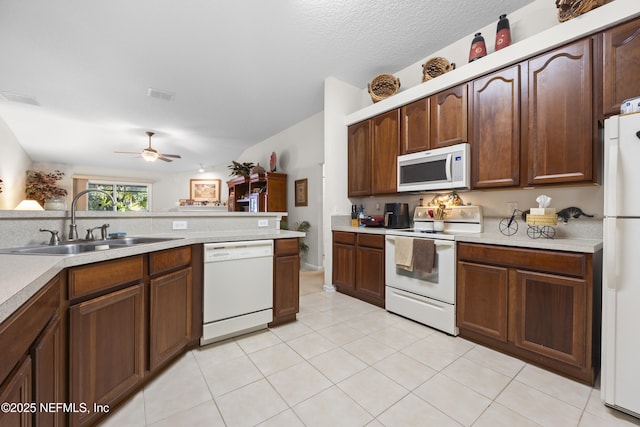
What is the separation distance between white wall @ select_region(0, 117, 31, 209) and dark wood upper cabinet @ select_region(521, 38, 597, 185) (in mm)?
7766

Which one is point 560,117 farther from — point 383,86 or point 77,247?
point 77,247

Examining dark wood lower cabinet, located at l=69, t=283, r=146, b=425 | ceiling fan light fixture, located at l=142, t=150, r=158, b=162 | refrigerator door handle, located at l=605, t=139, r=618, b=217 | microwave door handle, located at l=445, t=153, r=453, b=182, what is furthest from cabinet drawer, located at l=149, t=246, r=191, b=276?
ceiling fan light fixture, located at l=142, t=150, r=158, b=162

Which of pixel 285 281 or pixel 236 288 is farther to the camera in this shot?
pixel 285 281

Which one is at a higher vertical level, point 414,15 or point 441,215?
point 414,15

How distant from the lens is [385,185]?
3.14m

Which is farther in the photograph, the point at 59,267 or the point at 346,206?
the point at 346,206

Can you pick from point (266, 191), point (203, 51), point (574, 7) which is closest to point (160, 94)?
point (203, 51)

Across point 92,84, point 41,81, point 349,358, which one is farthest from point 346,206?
point 41,81

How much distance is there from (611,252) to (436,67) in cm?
226

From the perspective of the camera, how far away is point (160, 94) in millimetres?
3896

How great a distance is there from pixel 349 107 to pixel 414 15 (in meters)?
1.41

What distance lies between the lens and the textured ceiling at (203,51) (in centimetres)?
233

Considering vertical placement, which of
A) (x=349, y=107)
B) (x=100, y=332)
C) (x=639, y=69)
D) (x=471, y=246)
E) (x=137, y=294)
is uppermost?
(x=349, y=107)

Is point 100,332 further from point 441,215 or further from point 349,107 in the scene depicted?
point 349,107
